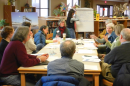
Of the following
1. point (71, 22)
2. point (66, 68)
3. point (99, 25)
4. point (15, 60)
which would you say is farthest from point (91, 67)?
point (99, 25)

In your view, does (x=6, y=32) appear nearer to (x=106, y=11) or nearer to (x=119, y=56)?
(x=119, y=56)

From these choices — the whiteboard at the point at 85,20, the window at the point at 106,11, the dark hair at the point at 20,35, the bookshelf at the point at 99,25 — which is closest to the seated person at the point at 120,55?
the dark hair at the point at 20,35

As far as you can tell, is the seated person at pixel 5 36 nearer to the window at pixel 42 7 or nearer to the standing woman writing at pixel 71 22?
the standing woman writing at pixel 71 22

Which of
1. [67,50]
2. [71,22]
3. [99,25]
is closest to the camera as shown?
[67,50]

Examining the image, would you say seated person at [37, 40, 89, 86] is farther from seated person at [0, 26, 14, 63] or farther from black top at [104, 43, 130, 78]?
seated person at [0, 26, 14, 63]

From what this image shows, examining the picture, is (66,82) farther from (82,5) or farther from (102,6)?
(102,6)

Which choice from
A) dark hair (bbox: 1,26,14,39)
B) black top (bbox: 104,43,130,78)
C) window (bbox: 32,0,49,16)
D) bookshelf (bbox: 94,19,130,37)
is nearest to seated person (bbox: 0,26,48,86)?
dark hair (bbox: 1,26,14,39)

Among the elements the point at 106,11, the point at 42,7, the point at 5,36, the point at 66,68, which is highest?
the point at 106,11

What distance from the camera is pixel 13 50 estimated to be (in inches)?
→ 86.4

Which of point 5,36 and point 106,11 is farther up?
point 106,11

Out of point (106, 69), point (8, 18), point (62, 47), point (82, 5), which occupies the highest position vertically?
point (82, 5)

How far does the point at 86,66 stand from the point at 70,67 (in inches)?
21.6

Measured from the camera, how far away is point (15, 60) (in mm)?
2252

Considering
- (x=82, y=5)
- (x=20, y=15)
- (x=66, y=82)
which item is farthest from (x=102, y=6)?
(x=66, y=82)
